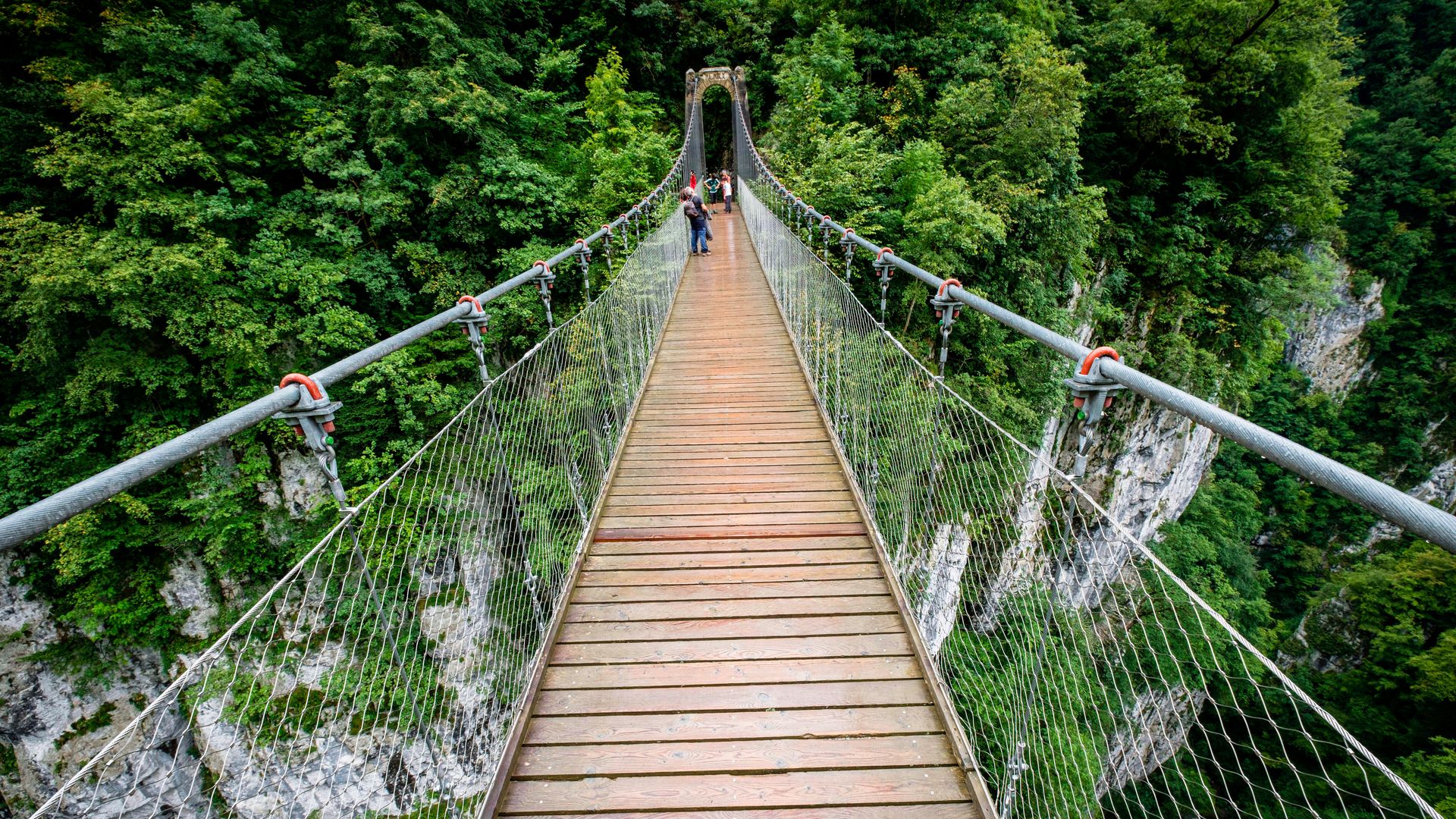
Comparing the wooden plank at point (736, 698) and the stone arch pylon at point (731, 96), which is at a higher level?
the stone arch pylon at point (731, 96)

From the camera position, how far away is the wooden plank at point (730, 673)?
99.0 inches

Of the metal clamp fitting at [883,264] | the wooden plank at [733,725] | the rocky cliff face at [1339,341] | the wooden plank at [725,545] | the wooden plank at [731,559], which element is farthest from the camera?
the rocky cliff face at [1339,341]

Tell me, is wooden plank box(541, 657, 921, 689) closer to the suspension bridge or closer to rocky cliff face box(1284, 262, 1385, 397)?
the suspension bridge

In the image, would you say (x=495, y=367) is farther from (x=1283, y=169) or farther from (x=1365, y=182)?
(x=1365, y=182)

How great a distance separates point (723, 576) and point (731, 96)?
2163cm

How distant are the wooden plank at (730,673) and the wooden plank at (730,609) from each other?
25 centimetres

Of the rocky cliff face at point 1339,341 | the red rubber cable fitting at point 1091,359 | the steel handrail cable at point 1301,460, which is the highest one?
the red rubber cable fitting at point 1091,359

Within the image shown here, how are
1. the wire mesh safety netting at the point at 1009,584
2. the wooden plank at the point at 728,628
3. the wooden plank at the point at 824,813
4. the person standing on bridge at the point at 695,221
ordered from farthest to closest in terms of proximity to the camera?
1. the person standing on bridge at the point at 695,221
2. the wooden plank at the point at 728,628
3. the wooden plank at the point at 824,813
4. the wire mesh safety netting at the point at 1009,584

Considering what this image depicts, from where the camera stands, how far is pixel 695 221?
10203mm

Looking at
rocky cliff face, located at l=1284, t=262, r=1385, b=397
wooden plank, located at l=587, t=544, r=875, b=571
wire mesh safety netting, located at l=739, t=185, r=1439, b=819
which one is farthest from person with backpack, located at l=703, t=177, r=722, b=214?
rocky cliff face, located at l=1284, t=262, r=1385, b=397

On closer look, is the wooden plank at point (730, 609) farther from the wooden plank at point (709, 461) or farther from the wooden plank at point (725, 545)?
the wooden plank at point (709, 461)

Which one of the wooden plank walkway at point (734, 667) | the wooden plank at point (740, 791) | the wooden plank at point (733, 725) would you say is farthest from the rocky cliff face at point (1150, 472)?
the wooden plank at point (740, 791)

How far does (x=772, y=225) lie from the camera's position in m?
7.70

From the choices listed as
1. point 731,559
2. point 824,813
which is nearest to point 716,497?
point 731,559
